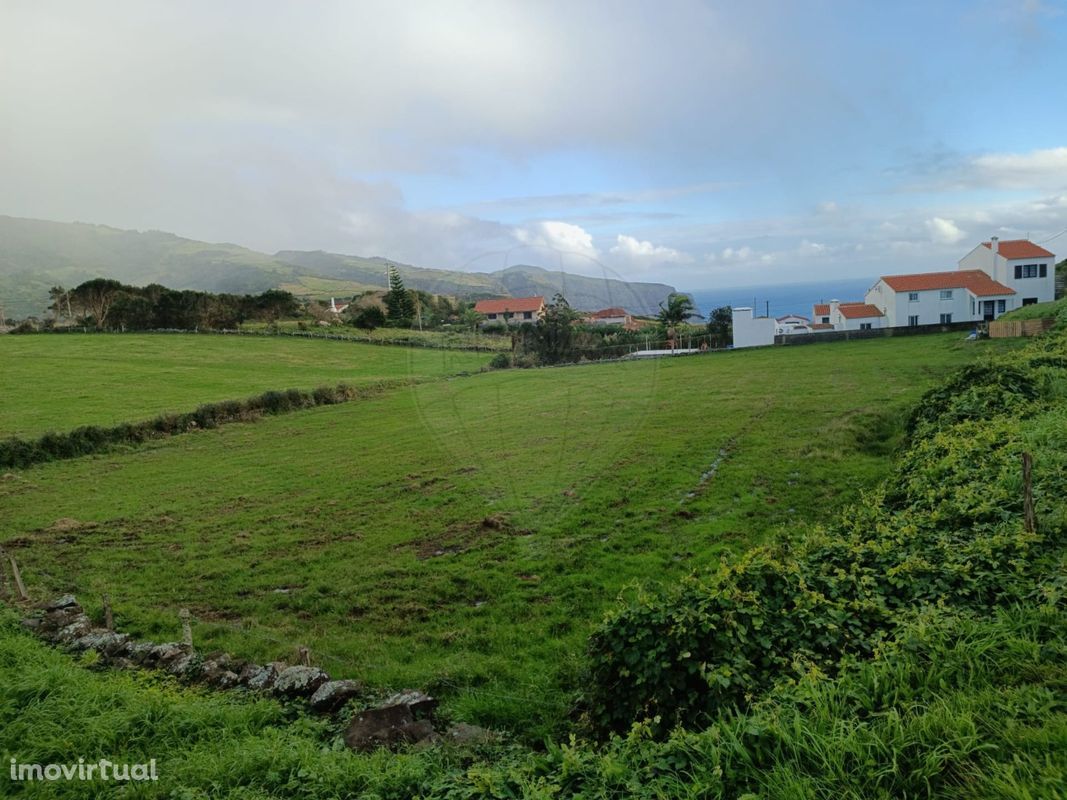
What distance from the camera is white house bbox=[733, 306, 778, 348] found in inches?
1874

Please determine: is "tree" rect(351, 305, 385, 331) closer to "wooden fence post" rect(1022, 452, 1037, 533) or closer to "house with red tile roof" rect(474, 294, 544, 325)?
"house with red tile roof" rect(474, 294, 544, 325)

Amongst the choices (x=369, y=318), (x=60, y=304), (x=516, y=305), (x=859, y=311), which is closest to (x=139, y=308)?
(x=60, y=304)

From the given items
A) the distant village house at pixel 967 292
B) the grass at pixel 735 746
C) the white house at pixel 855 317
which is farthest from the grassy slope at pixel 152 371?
the white house at pixel 855 317

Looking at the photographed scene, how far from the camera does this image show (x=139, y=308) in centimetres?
5275

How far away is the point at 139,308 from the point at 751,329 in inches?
2178

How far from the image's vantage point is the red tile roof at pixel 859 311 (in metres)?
56.6

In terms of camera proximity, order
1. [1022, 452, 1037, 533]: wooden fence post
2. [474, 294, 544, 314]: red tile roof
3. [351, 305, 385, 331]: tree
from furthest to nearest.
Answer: [351, 305, 385, 331]: tree → [474, 294, 544, 314]: red tile roof → [1022, 452, 1037, 533]: wooden fence post

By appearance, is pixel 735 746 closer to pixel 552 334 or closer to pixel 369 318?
pixel 552 334

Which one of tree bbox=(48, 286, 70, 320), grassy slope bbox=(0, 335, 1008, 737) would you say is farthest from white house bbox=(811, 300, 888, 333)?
tree bbox=(48, 286, 70, 320)

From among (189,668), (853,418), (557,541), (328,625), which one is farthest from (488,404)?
(853,418)

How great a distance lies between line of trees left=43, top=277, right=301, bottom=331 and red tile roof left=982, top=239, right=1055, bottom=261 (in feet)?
238

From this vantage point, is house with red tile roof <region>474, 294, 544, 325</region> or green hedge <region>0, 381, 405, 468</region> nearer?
house with red tile roof <region>474, 294, 544, 325</region>

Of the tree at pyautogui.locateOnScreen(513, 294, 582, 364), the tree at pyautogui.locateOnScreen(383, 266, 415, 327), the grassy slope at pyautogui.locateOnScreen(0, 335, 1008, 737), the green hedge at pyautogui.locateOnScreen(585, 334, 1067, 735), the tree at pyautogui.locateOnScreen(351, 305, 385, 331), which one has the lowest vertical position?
the grassy slope at pyautogui.locateOnScreen(0, 335, 1008, 737)

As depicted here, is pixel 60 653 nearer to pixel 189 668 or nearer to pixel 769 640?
pixel 189 668
